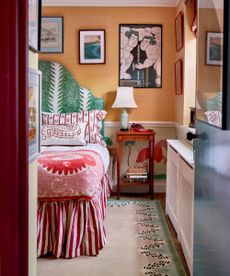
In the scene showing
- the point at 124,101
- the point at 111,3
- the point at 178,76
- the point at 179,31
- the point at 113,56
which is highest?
the point at 111,3

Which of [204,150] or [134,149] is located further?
[134,149]

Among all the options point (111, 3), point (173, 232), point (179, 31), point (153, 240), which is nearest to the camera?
point (153, 240)

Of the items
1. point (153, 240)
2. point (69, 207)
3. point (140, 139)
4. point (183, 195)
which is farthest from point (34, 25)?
point (140, 139)

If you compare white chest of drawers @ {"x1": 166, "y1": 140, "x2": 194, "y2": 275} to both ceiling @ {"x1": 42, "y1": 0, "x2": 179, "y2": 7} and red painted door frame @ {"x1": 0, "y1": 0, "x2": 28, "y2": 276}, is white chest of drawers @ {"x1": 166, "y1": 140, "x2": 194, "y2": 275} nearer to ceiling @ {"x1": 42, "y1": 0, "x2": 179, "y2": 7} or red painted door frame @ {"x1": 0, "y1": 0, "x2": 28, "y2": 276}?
red painted door frame @ {"x1": 0, "y1": 0, "x2": 28, "y2": 276}

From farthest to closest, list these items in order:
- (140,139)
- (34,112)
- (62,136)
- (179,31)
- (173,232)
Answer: (140,139) → (179,31) → (62,136) → (173,232) → (34,112)

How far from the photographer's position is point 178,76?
4.79 metres

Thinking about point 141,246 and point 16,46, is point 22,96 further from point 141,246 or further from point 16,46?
point 141,246

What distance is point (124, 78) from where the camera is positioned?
17.1 feet

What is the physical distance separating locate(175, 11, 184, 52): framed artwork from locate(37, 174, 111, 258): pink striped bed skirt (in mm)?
2414

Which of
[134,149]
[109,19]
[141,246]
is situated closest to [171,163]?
[141,246]

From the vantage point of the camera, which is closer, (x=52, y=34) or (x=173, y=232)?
(x=173, y=232)

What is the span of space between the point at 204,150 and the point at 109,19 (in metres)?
3.63

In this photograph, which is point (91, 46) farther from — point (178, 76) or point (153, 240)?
point (153, 240)

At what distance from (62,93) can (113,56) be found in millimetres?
837
